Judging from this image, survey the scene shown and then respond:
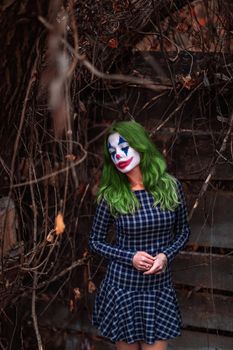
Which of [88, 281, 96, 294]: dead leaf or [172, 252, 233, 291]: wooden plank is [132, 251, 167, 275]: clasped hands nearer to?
[172, 252, 233, 291]: wooden plank

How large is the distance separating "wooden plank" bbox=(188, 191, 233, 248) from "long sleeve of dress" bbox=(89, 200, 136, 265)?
2.47ft

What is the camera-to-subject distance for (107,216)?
115 inches

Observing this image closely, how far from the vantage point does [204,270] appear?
3.52 m

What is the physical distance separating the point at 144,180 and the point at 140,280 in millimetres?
497

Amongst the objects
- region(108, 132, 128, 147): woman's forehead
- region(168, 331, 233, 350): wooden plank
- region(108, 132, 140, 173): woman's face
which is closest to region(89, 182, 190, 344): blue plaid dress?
region(108, 132, 140, 173): woman's face

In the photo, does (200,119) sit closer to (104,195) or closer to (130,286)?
(104,195)

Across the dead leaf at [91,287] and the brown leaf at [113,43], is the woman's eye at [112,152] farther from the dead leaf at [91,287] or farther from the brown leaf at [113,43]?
the dead leaf at [91,287]

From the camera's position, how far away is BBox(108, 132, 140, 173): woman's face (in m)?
2.76

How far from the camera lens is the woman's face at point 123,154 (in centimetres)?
276

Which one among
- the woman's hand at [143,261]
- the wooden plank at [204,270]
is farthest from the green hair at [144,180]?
the wooden plank at [204,270]

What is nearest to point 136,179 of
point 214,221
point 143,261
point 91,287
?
point 143,261

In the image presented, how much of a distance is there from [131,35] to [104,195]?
1.13 meters

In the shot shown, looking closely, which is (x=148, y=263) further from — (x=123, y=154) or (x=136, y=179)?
(x=123, y=154)

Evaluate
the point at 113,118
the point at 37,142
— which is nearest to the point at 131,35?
the point at 113,118
